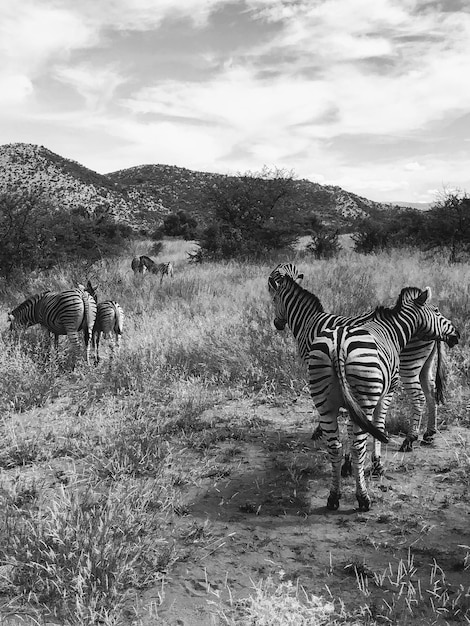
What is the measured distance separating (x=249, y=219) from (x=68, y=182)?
4635 cm

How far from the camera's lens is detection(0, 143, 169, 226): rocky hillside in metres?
54.6

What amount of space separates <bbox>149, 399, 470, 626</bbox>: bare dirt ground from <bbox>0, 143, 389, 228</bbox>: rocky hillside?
46.1 metres

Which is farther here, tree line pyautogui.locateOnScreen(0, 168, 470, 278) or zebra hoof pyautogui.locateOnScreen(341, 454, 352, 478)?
tree line pyautogui.locateOnScreen(0, 168, 470, 278)

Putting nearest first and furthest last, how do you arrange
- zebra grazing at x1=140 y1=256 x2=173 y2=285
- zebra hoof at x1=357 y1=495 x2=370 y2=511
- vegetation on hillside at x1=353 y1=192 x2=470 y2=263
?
zebra hoof at x1=357 y1=495 x2=370 y2=511 → zebra grazing at x1=140 y1=256 x2=173 y2=285 → vegetation on hillside at x1=353 y1=192 x2=470 y2=263

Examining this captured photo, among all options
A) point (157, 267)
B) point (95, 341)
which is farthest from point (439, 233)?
point (95, 341)

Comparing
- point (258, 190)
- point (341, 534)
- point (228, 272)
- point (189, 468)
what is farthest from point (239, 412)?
point (258, 190)

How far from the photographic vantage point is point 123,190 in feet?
210

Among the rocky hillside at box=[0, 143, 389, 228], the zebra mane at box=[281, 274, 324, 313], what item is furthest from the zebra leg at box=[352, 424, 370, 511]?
the rocky hillside at box=[0, 143, 389, 228]

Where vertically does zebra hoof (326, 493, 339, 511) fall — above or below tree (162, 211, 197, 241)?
below

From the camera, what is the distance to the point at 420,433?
5.15 metres

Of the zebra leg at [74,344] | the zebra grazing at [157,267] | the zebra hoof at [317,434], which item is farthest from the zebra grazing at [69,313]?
the zebra grazing at [157,267]

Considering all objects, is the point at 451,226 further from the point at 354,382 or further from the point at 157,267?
the point at 354,382

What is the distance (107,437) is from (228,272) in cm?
1063

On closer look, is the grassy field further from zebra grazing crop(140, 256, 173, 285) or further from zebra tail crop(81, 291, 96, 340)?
zebra grazing crop(140, 256, 173, 285)
